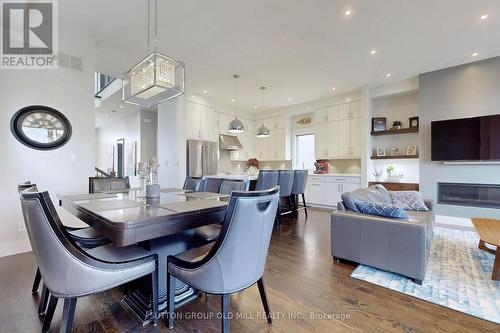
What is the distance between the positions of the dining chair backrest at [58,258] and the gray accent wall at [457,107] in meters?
5.54

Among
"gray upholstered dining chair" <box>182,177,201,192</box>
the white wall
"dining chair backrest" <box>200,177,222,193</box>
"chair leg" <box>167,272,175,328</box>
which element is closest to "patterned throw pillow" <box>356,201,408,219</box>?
"dining chair backrest" <box>200,177,222,193</box>

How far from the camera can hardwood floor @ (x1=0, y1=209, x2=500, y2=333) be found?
154 cm

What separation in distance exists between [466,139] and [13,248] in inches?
285

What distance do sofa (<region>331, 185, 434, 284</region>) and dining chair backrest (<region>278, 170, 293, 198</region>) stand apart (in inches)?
60.4

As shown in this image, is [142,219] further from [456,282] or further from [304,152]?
[304,152]

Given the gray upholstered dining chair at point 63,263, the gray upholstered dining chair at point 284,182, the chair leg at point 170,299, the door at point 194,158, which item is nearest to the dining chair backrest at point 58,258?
the gray upholstered dining chair at point 63,263

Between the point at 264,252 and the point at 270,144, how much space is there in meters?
6.26

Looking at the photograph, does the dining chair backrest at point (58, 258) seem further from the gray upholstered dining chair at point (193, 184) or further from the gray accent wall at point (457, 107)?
the gray accent wall at point (457, 107)

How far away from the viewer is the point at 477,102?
13.4ft

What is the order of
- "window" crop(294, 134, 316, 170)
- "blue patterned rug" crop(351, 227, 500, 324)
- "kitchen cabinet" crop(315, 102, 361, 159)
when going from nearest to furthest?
"blue patterned rug" crop(351, 227, 500, 324) → "kitchen cabinet" crop(315, 102, 361, 159) → "window" crop(294, 134, 316, 170)

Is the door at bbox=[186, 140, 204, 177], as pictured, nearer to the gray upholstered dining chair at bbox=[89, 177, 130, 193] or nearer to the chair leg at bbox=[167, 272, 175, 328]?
the gray upholstered dining chair at bbox=[89, 177, 130, 193]

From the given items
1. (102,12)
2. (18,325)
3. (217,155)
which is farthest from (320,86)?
(18,325)

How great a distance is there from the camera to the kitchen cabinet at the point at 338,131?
5742mm

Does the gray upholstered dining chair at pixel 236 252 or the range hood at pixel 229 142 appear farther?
the range hood at pixel 229 142
